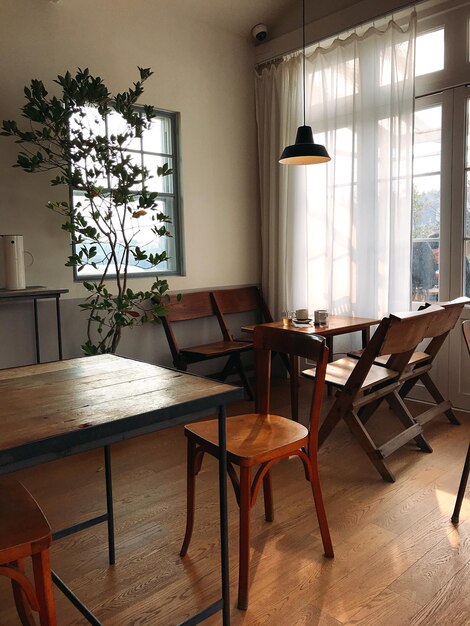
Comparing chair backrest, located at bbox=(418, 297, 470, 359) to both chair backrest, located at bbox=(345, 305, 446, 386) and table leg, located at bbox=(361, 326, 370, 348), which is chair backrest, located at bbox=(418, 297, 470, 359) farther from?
table leg, located at bbox=(361, 326, 370, 348)

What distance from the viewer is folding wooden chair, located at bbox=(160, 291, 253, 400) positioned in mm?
4084

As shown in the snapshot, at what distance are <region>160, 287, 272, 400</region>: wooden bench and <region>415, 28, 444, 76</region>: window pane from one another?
2259mm

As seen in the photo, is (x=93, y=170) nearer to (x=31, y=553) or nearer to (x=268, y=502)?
(x=268, y=502)

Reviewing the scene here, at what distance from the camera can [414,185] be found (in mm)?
4082

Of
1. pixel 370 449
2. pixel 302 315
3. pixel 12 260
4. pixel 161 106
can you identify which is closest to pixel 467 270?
pixel 302 315

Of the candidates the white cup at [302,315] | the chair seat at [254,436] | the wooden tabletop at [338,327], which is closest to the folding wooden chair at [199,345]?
the wooden tabletop at [338,327]

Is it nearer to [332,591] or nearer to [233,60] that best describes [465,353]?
[332,591]

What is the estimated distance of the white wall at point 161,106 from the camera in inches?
136

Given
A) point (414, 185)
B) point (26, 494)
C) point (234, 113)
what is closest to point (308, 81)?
point (234, 113)

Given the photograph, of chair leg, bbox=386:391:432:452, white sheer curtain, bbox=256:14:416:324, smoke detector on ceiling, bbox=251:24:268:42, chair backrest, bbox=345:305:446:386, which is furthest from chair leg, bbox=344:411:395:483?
smoke detector on ceiling, bbox=251:24:268:42

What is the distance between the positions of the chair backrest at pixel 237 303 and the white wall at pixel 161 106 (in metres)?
0.11

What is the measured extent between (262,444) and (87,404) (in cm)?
74

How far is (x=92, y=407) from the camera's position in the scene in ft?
4.69

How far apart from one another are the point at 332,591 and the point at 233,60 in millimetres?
4317
